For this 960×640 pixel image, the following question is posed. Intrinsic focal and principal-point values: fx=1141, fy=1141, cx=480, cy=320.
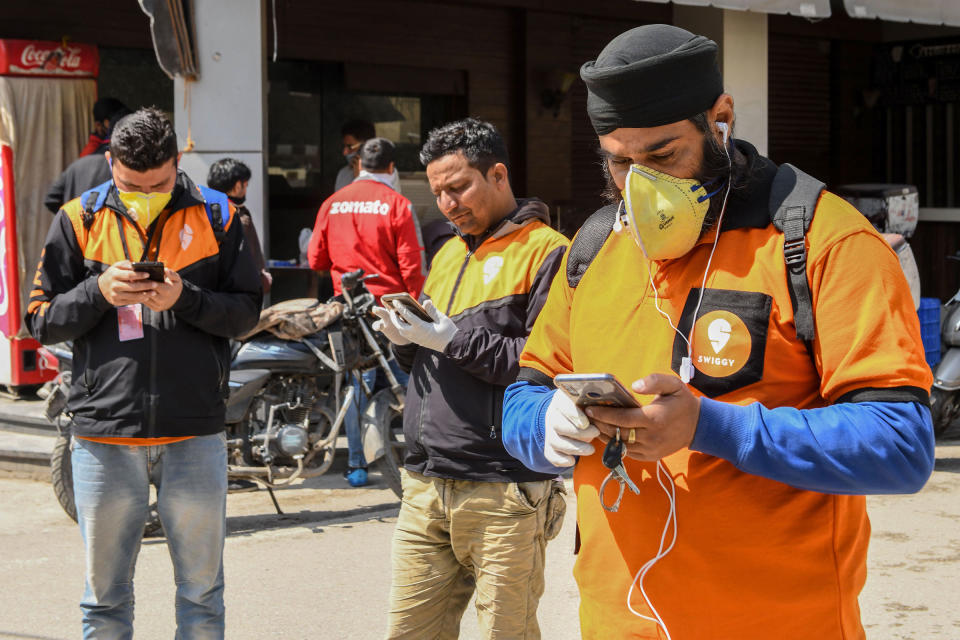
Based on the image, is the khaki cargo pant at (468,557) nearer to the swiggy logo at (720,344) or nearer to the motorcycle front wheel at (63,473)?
the swiggy logo at (720,344)

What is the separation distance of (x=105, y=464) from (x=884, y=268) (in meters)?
2.60

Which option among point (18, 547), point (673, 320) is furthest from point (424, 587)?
point (18, 547)

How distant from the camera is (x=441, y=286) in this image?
370 centimetres

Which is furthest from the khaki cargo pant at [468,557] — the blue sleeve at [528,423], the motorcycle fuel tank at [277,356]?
the motorcycle fuel tank at [277,356]

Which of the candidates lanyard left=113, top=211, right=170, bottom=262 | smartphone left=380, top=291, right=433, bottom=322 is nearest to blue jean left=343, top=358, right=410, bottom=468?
lanyard left=113, top=211, right=170, bottom=262

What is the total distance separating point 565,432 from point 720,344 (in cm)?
28

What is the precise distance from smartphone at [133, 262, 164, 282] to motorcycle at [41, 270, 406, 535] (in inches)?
109

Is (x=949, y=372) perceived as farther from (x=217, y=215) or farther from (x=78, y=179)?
(x=78, y=179)

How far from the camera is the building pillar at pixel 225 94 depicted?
807 centimetres

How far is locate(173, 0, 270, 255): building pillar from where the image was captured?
807cm

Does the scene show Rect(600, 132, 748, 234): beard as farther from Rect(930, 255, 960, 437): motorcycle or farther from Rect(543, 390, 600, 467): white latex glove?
Rect(930, 255, 960, 437): motorcycle

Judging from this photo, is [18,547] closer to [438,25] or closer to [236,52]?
[236,52]

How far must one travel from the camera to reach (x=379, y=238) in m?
7.38

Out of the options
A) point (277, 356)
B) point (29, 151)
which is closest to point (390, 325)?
point (277, 356)
